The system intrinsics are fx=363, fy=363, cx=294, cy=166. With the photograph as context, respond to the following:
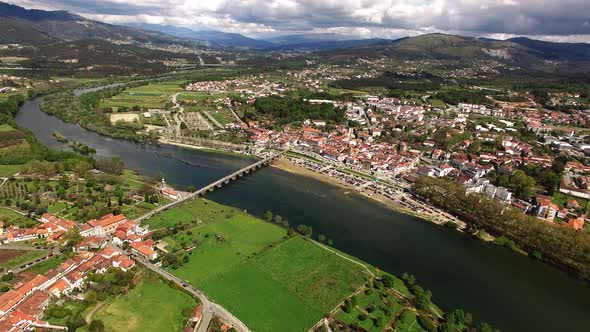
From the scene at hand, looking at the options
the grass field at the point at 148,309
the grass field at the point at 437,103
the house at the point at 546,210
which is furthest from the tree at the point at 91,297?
the grass field at the point at 437,103

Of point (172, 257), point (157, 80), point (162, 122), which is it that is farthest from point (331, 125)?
point (157, 80)

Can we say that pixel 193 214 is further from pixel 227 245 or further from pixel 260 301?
pixel 260 301

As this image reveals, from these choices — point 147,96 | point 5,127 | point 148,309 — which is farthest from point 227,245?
point 147,96

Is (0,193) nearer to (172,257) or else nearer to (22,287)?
(22,287)

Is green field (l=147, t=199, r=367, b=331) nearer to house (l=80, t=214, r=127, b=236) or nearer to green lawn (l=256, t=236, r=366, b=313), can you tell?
green lawn (l=256, t=236, r=366, b=313)

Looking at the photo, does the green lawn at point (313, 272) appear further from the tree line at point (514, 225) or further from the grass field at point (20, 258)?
the grass field at point (20, 258)

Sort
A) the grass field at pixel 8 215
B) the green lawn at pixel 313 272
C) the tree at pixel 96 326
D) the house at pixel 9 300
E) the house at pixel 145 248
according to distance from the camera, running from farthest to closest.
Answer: the grass field at pixel 8 215 < the house at pixel 145 248 < the green lawn at pixel 313 272 < the house at pixel 9 300 < the tree at pixel 96 326
